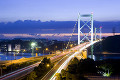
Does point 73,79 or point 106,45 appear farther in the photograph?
point 106,45

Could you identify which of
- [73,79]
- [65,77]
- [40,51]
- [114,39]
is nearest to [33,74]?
[65,77]

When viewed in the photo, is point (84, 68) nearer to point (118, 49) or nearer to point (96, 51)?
point (96, 51)

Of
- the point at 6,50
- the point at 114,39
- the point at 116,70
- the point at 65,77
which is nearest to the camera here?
the point at 65,77

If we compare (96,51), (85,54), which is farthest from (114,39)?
(85,54)

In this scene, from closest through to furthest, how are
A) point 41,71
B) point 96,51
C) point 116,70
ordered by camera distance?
point 41,71 → point 116,70 → point 96,51

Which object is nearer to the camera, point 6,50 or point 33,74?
point 33,74

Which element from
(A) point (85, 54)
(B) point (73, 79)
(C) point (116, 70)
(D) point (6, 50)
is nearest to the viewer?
(B) point (73, 79)

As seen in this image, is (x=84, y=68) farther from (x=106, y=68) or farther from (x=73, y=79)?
(x=73, y=79)

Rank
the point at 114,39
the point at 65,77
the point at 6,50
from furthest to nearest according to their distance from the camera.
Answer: the point at 114,39 < the point at 6,50 < the point at 65,77
